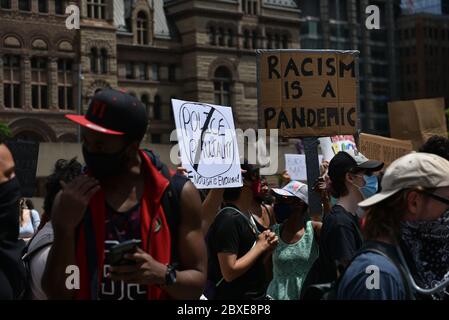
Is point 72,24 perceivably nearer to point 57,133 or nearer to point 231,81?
point 57,133

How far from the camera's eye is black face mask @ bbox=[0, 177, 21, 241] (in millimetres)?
3223

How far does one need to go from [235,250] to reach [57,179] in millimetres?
1236

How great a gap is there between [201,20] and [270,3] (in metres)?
6.72

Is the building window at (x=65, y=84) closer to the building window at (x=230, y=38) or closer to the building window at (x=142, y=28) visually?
the building window at (x=142, y=28)

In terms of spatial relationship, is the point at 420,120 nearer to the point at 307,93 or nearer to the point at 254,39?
the point at 307,93

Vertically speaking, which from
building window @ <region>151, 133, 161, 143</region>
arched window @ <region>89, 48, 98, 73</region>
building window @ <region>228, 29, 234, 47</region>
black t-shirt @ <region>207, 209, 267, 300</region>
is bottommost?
black t-shirt @ <region>207, 209, 267, 300</region>

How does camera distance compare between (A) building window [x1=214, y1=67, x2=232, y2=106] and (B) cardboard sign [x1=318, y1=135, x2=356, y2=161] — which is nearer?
(B) cardboard sign [x1=318, y1=135, x2=356, y2=161]

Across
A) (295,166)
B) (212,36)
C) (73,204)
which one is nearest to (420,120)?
(295,166)

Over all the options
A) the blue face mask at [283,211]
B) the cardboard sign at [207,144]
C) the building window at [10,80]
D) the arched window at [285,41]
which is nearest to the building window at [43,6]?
the building window at [10,80]

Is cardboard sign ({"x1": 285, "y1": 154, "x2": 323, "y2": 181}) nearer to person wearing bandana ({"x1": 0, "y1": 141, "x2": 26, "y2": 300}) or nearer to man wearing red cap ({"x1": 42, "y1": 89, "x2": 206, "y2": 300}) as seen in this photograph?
person wearing bandana ({"x1": 0, "y1": 141, "x2": 26, "y2": 300})

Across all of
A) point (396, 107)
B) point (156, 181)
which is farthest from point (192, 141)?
point (396, 107)

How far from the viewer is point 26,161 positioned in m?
7.71

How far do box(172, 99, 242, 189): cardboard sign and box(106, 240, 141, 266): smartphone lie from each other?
3.39 meters

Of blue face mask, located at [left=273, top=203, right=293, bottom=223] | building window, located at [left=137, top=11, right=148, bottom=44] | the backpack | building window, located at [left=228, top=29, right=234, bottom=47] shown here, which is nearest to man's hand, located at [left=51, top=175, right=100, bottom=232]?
the backpack
